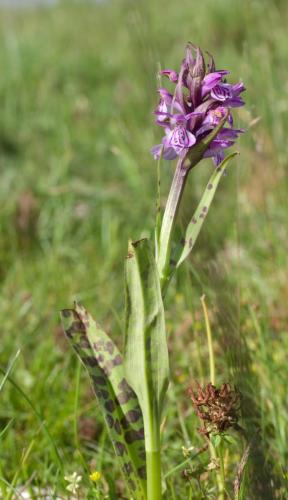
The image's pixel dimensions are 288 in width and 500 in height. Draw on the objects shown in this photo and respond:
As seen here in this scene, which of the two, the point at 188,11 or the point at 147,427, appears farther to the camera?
the point at 188,11

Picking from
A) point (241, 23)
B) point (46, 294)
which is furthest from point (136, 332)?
point (241, 23)

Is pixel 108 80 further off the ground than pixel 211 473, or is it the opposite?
pixel 108 80

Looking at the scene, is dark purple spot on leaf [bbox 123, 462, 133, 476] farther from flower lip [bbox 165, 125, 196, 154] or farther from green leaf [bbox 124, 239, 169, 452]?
flower lip [bbox 165, 125, 196, 154]

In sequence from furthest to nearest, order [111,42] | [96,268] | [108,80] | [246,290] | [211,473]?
[111,42] → [108,80] → [96,268] → [246,290] → [211,473]

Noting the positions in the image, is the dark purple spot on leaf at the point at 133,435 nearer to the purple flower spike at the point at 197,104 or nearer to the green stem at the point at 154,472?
the green stem at the point at 154,472

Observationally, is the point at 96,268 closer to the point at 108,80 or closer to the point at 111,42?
the point at 108,80

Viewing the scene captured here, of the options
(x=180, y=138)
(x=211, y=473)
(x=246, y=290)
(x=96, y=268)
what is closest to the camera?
(x=180, y=138)

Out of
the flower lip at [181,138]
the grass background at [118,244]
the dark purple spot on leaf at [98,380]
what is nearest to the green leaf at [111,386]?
the dark purple spot on leaf at [98,380]
